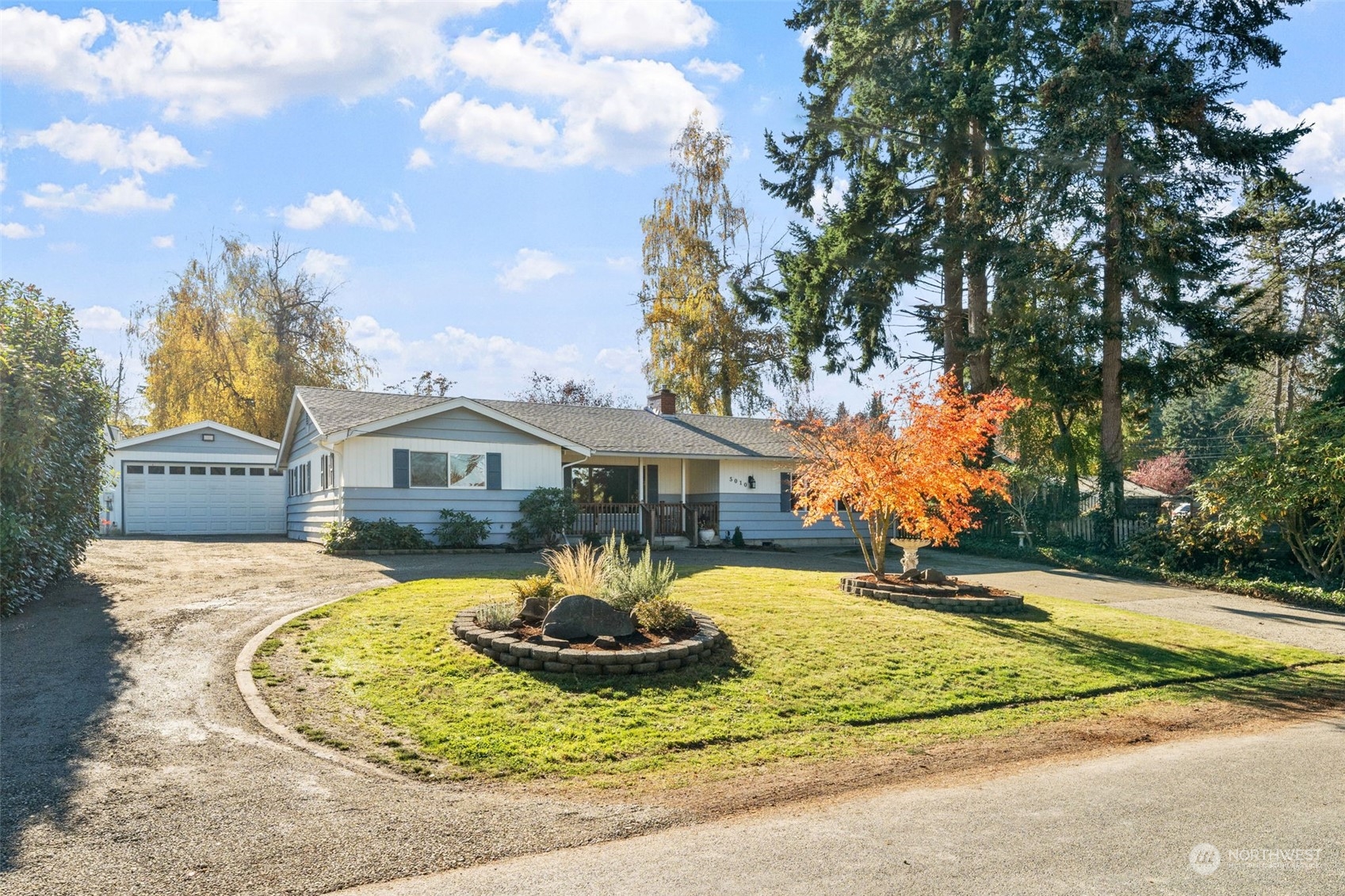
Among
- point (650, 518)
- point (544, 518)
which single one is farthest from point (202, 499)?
point (650, 518)

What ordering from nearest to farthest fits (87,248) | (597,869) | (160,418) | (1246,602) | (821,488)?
1. (597,869)
2. (821,488)
3. (1246,602)
4. (87,248)
5. (160,418)

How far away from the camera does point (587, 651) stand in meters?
7.96

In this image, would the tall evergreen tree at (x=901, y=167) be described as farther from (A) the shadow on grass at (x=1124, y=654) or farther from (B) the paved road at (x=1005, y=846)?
(B) the paved road at (x=1005, y=846)

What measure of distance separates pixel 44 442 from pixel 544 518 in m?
10.5

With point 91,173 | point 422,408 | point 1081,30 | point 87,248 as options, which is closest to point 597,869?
point 91,173

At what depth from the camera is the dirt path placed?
4.28 m

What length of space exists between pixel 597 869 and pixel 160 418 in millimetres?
35236

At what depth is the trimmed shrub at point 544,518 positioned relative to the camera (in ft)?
66.1

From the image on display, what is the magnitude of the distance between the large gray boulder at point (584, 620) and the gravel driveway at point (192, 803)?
282 centimetres

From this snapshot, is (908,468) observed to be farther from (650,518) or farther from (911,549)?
(650,518)

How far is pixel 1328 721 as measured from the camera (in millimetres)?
7711

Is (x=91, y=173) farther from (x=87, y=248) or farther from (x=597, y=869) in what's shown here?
(x=597, y=869)

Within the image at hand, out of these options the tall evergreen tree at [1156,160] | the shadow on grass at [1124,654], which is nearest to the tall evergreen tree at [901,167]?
the tall evergreen tree at [1156,160]

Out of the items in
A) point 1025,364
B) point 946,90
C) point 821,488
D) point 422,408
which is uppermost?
point 946,90
